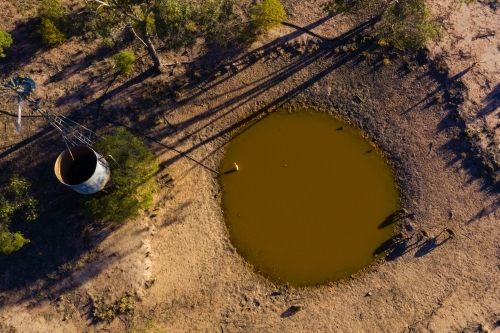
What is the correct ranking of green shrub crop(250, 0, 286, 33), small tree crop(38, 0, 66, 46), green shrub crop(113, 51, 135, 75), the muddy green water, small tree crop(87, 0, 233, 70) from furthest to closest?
green shrub crop(250, 0, 286, 33), the muddy green water, small tree crop(38, 0, 66, 46), green shrub crop(113, 51, 135, 75), small tree crop(87, 0, 233, 70)

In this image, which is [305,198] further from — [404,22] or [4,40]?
[4,40]

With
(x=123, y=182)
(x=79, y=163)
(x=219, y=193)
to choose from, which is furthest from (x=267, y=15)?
(x=79, y=163)

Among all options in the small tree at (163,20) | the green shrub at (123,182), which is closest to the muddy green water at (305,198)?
the green shrub at (123,182)

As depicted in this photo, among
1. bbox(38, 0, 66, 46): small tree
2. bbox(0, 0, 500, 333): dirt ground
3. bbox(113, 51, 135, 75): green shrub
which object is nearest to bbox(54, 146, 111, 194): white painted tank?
bbox(0, 0, 500, 333): dirt ground

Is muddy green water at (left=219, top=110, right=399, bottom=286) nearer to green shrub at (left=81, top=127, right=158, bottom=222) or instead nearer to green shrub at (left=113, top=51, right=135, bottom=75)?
green shrub at (left=81, top=127, right=158, bottom=222)

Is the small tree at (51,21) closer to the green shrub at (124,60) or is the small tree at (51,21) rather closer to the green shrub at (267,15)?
the green shrub at (124,60)
